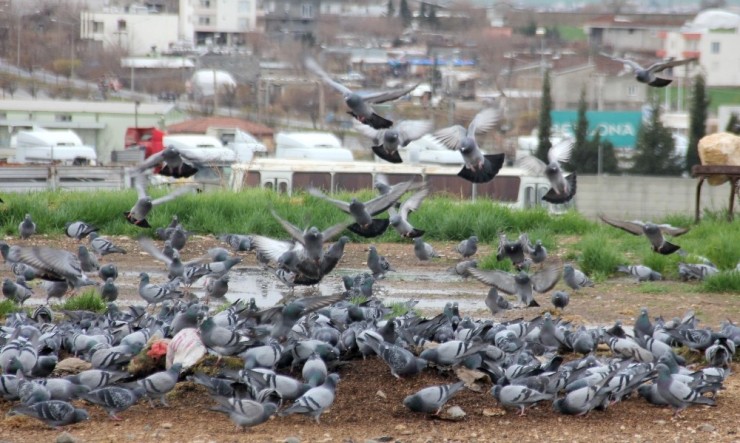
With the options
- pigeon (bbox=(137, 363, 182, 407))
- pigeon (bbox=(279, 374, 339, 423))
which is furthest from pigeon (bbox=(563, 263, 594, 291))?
pigeon (bbox=(137, 363, 182, 407))

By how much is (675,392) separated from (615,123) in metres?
27.9

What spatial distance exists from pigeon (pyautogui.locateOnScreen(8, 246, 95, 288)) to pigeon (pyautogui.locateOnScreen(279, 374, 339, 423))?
3450mm

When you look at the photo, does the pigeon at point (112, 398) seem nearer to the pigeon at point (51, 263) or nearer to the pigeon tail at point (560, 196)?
the pigeon at point (51, 263)

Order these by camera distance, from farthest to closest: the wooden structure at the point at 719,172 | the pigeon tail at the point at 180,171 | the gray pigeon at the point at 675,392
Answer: the wooden structure at the point at 719,172, the pigeon tail at the point at 180,171, the gray pigeon at the point at 675,392

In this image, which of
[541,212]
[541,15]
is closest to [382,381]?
[541,212]

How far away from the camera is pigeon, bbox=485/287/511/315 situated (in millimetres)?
8320

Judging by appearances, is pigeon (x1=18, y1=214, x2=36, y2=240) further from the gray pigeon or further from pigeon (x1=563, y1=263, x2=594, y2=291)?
the gray pigeon

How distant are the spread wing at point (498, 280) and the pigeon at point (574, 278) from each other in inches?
48.3

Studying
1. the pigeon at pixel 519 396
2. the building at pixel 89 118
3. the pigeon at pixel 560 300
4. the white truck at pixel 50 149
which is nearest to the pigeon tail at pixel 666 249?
the pigeon at pixel 560 300

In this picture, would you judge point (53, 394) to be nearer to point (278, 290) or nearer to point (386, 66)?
point (278, 290)

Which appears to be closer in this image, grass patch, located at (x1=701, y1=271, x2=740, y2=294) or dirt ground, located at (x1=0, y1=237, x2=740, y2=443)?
dirt ground, located at (x1=0, y1=237, x2=740, y2=443)

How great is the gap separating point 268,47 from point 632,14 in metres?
12.9

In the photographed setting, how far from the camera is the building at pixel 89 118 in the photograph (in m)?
37.4

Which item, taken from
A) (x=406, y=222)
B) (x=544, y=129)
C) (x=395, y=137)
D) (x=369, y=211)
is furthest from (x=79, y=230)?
(x=544, y=129)
